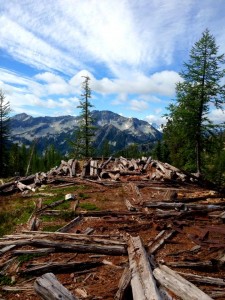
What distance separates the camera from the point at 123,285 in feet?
22.0

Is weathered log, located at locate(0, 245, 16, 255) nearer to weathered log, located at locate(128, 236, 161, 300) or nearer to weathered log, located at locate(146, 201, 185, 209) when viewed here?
weathered log, located at locate(128, 236, 161, 300)

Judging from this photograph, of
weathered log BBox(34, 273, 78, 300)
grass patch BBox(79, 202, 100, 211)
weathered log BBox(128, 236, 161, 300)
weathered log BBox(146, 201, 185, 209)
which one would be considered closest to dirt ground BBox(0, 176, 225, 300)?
grass patch BBox(79, 202, 100, 211)

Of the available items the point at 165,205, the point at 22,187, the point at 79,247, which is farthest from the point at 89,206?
the point at 22,187

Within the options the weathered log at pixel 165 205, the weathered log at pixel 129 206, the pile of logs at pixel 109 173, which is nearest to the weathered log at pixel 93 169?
the pile of logs at pixel 109 173

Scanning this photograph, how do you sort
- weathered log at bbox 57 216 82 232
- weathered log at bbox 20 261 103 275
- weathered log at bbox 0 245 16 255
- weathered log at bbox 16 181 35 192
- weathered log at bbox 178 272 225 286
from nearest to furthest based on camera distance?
weathered log at bbox 178 272 225 286, weathered log at bbox 20 261 103 275, weathered log at bbox 0 245 16 255, weathered log at bbox 57 216 82 232, weathered log at bbox 16 181 35 192

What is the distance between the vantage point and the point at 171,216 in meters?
12.5

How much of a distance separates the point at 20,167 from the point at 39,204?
7311 centimetres

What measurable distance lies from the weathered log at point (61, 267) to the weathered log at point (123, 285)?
1.39 m

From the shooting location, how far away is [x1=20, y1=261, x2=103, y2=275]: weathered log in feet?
25.8

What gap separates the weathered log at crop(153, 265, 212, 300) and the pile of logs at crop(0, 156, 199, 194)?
12.3 meters

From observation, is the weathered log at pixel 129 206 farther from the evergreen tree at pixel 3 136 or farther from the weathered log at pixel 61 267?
the evergreen tree at pixel 3 136

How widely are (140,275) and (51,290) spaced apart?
2230mm

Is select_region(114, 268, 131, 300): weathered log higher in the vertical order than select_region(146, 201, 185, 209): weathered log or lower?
lower

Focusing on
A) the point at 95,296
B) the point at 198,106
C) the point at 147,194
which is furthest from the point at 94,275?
the point at 198,106
